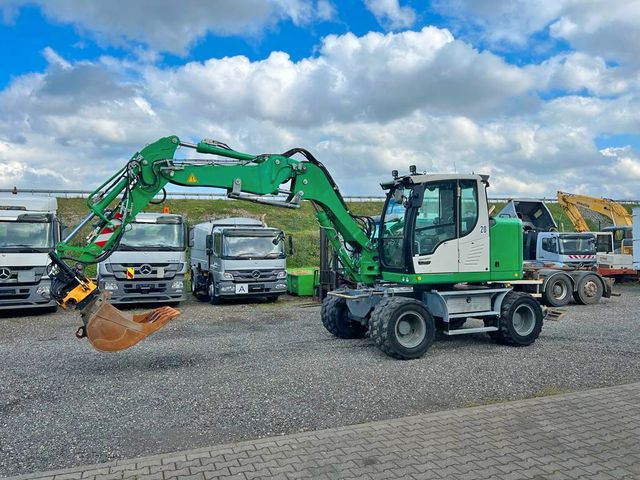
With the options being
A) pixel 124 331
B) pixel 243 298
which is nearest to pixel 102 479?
pixel 124 331

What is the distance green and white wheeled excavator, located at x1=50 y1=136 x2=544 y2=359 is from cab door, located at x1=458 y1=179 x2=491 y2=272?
17mm

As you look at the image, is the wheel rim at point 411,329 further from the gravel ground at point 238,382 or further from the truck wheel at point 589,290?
→ the truck wheel at point 589,290

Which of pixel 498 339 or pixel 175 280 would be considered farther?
pixel 175 280

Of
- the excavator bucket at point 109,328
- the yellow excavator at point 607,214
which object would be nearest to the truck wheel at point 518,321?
the excavator bucket at point 109,328

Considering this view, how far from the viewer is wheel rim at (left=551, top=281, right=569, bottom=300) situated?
16484mm

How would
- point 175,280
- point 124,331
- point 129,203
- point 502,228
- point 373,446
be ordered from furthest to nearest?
point 175,280 < point 502,228 < point 129,203 < point 124,331 < point 373,446

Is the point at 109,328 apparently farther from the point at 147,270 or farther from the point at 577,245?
the point at 577,245

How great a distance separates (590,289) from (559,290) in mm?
1032

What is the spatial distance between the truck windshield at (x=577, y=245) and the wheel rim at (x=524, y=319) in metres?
10.2

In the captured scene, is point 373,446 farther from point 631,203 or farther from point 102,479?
point 631,203

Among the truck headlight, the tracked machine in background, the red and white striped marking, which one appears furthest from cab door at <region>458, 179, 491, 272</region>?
the tracked machine in background

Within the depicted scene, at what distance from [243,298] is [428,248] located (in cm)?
941

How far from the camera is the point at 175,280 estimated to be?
15000mm

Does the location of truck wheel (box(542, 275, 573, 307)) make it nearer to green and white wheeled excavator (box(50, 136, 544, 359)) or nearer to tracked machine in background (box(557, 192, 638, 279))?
tracked machine in background (box(557, 192, 638, 279))
